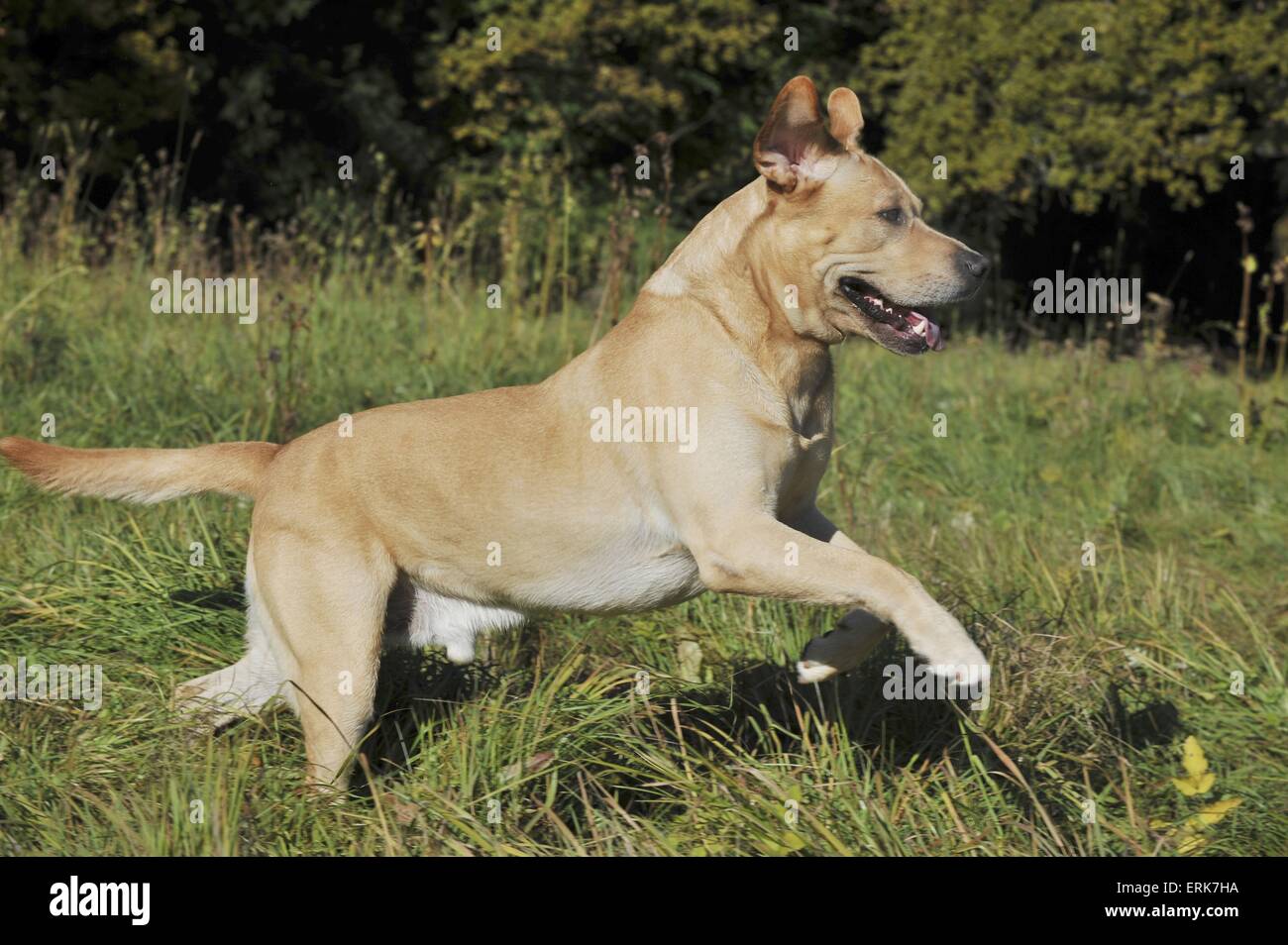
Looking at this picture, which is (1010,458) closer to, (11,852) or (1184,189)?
(11,852)

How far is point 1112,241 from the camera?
20.5 metres

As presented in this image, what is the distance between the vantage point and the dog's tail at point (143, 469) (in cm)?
391

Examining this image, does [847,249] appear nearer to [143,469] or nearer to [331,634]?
[331,634]

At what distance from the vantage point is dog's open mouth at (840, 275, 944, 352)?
3795mm

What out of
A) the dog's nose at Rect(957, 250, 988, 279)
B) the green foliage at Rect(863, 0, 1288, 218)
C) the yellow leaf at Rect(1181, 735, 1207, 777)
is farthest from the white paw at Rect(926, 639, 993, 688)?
the green foliage at Rect(863, 0, 1288, 218)

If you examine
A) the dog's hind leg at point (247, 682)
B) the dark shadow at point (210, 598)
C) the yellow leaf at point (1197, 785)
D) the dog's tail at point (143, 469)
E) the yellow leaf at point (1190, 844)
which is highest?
the dog's tail at point (143, 469)

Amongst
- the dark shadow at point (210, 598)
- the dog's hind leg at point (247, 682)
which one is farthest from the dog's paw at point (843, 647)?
the dark shadow at point (210, 598)

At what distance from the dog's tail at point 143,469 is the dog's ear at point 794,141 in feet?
5.46

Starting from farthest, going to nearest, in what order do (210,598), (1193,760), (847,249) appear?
(210,598) < (847,249) < (1193,760)

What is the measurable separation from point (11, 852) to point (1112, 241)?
19.5 meters

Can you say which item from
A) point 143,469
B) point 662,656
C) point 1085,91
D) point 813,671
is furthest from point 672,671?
point 1085,91

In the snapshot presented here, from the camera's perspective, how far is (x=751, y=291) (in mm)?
3797

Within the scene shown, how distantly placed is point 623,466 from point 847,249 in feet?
2.70

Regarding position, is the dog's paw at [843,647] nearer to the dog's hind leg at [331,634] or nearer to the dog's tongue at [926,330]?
the dog's tongue at [926,330]
